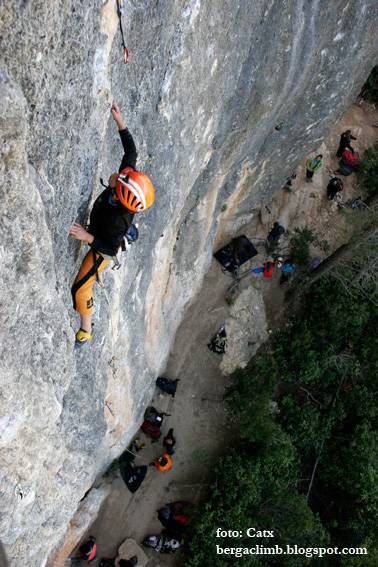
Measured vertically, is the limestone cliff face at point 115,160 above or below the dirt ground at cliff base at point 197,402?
above

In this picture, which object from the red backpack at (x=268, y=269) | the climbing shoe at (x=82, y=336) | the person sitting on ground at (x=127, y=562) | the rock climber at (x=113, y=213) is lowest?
the person sitting on ground at (x=127, y=562)

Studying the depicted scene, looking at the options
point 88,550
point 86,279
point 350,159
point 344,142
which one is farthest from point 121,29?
point 344,142

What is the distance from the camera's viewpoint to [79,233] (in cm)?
458

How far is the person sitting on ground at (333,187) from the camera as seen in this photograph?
1491 cm

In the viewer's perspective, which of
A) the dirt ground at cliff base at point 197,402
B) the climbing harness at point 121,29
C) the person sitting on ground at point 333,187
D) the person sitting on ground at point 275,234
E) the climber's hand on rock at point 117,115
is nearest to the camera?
the climbing harness at point 121,29

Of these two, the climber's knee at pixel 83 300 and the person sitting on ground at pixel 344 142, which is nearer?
the climber's knee at pixel 83 300

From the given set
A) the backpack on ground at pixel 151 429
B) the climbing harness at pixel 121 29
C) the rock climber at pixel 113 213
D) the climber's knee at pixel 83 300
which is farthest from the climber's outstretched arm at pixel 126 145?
the backpack on ground at pixel 151 429

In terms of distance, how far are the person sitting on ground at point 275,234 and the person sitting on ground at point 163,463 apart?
6262 millimetres

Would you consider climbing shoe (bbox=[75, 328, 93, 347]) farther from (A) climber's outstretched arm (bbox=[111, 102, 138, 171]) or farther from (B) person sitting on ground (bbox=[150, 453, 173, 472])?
(B) person sitting on ground (bbox=[150, 453, 173, 472])

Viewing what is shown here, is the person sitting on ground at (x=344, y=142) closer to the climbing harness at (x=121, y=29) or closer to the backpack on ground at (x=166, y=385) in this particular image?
the backpack on ground at (x=166, y=385)

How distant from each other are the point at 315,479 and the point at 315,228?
6861 millimetres

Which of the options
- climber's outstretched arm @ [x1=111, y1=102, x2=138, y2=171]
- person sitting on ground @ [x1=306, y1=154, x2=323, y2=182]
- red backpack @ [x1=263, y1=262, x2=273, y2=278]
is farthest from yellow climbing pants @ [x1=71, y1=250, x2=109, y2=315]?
person sitting on ground @ [x1=306, y1=154, x2=323, y2=182]

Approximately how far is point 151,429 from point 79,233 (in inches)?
348

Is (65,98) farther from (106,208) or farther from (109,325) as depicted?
(109,325)
